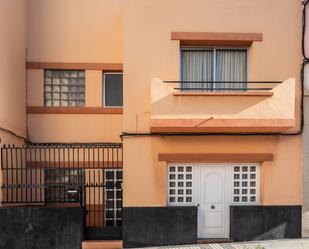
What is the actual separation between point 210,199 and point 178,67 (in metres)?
3.67

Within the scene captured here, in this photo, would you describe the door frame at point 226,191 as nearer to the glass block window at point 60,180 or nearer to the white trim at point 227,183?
the white trim at point 227,183

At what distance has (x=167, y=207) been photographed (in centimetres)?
789

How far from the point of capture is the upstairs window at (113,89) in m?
9.76

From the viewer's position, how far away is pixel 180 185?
8117 mm

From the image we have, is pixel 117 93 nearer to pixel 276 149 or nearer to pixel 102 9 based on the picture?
pixel 102 9

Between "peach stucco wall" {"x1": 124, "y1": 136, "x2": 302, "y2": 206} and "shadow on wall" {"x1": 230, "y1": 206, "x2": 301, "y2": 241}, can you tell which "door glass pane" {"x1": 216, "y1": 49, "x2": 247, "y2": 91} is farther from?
"shadow on wall" {"x1": 230, "y1": 206, "x2": 301, "y2": 241}

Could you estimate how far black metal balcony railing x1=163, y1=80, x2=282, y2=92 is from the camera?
25.4 feet

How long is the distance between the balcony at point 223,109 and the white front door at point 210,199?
1468mm

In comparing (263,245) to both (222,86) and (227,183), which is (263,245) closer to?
(227,183)

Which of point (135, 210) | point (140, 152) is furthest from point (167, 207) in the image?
point (140, 152)

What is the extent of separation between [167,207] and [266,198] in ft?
8.72

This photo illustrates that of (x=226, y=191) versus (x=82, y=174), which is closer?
(x=226, y=191)

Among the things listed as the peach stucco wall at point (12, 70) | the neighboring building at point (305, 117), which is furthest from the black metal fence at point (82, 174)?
the neighboring building at point (305, 117)

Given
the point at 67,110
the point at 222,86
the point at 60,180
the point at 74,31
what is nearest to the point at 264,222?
the point at 222,86
